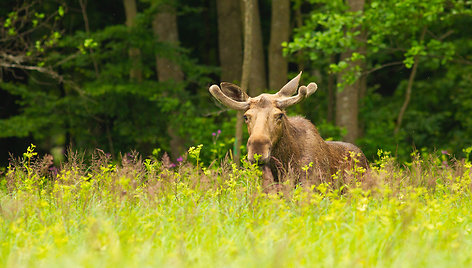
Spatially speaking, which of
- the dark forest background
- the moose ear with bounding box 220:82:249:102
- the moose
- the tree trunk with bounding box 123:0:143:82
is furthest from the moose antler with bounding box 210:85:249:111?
the tree trunk with bounding box 123:0:143:82

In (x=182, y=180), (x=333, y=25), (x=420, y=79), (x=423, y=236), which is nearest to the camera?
(x=423, y=236)

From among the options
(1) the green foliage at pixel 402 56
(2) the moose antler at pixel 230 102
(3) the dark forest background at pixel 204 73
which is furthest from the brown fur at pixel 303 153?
(3) the dark forest background at pixel 204 73

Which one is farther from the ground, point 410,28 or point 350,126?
point 410,28

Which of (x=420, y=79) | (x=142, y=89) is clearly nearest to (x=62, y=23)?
Answer: (x=142, y=89)

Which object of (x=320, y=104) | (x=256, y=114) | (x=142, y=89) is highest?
(x=256, y=114)

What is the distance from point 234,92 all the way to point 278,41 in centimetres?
846

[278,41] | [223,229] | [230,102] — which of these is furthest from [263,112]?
[278,41]

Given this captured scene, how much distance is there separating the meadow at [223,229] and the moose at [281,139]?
0.42m

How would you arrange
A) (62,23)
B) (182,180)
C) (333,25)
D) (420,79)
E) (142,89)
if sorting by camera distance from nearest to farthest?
(182,180) < (333,25) < (142,89) < (62,23) < (420,79)

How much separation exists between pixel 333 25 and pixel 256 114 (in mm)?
6315

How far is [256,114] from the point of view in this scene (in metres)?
7.02

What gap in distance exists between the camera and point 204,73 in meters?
18.1

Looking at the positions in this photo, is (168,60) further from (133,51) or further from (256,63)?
(256,63)

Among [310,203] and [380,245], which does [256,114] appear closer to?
[310,203]
